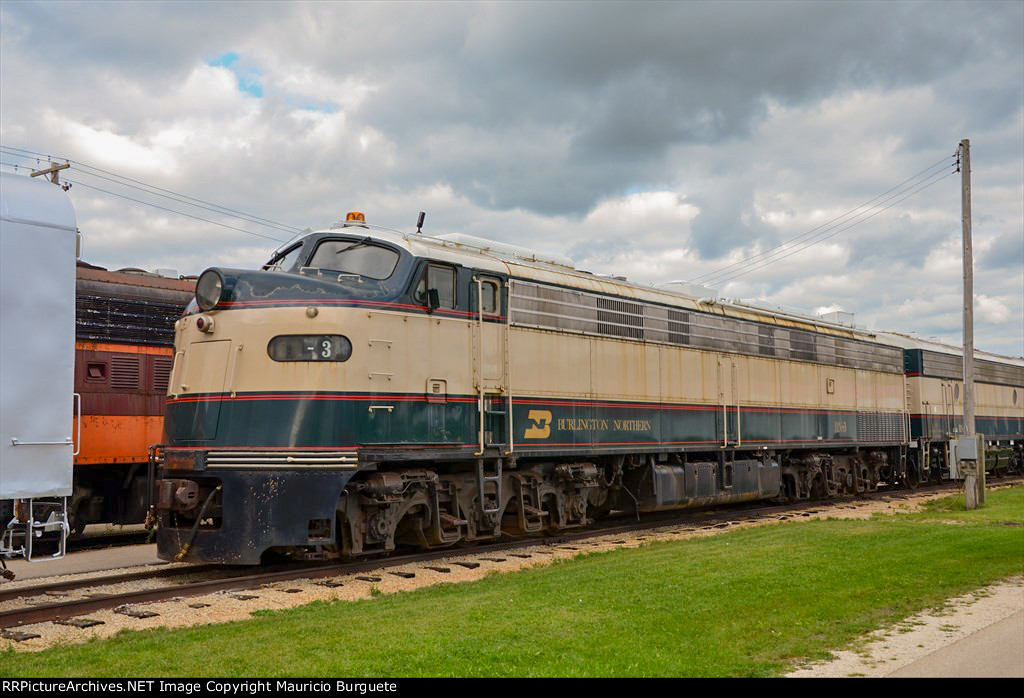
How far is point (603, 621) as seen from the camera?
8.19 meters

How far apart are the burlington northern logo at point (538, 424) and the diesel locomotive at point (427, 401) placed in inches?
2.1

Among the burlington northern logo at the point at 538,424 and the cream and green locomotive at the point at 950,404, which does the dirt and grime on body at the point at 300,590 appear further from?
the cream and green locomotive at the point at 950,404

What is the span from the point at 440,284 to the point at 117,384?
7.02 meters

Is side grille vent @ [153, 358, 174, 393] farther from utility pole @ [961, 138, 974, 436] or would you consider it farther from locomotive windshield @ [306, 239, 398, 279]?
utility pole @ [961, 138, 974, 436]

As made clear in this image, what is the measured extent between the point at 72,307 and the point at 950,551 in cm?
1153

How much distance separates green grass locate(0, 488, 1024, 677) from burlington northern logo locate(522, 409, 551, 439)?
206 centimetres

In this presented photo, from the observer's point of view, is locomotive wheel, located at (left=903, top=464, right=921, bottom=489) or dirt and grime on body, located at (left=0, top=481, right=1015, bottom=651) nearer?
dirt and grime on body, located at (left=0, top=481, right=1015, bottom=651)

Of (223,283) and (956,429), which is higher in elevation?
(223,283)

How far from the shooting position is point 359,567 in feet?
38.8

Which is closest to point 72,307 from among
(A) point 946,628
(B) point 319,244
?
(B) point 319,244

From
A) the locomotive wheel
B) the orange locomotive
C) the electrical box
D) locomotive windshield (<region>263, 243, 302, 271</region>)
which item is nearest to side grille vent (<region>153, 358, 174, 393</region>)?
the orange locomotive

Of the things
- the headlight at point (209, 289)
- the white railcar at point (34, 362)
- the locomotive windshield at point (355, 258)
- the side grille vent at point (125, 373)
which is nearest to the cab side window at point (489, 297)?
the locomotive windshield at point (355, 258)

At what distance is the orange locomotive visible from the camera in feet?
50.4

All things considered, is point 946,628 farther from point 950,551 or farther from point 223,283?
point 223,283
